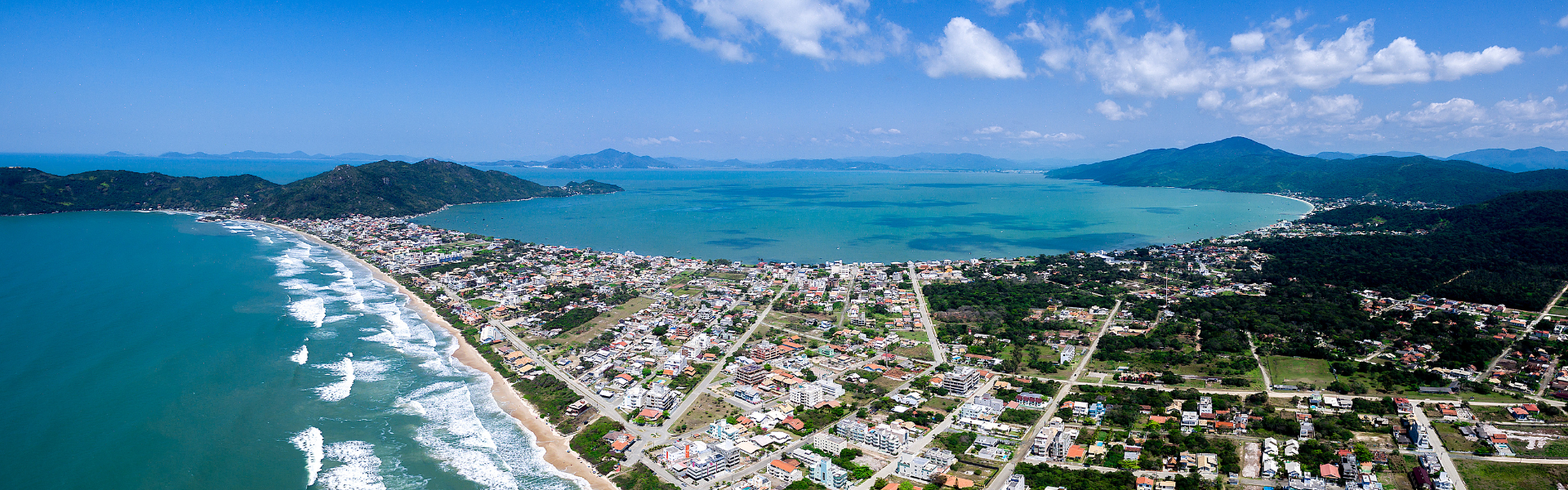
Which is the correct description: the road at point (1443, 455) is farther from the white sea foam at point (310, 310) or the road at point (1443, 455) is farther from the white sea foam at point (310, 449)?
the white sea foam at point (310, 310)

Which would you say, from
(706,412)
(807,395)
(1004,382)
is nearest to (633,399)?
(706,412)

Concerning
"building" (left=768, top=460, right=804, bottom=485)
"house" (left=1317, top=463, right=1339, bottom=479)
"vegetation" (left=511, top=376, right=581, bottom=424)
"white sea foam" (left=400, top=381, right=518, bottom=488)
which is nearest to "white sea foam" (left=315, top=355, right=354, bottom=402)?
"white sea foam" (left=400, top=381, right=518, bottom=488)

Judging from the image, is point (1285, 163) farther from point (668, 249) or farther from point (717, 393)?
point (717, 393)

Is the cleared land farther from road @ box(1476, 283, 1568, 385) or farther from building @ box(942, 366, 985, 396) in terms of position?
road @ box(1476, 283, 1568, 385)

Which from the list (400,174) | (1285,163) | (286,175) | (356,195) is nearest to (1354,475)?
(356,195)

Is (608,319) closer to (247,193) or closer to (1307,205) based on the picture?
(247,193)

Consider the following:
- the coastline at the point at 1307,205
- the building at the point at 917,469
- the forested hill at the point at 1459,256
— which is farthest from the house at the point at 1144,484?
the coastline at the point at 1307,205
